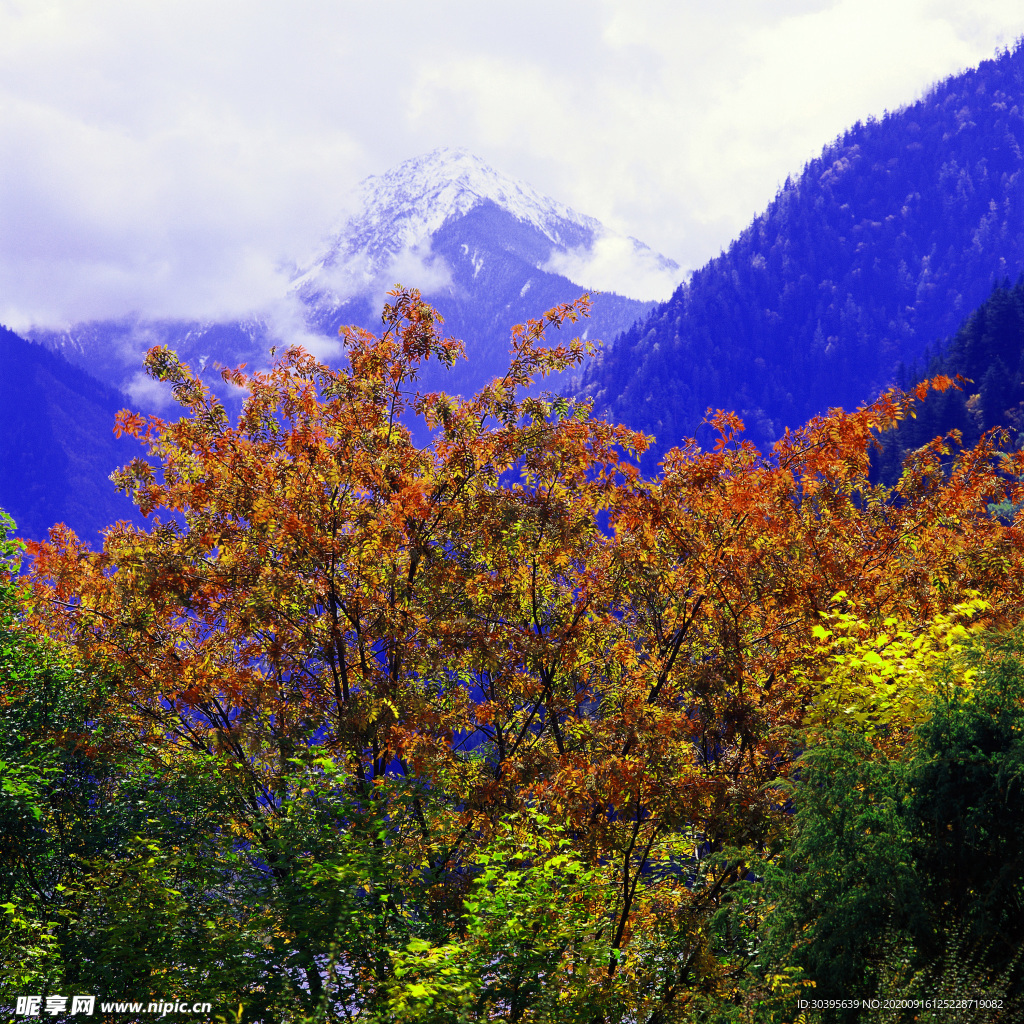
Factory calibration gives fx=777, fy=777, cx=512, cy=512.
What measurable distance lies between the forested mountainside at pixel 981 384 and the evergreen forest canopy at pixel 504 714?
4157 inches

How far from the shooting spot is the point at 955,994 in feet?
20.4

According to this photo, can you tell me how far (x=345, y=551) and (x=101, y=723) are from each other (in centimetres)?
526

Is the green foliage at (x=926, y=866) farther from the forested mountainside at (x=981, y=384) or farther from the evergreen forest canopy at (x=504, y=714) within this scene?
the forested mountainside at (x=981, y=384)

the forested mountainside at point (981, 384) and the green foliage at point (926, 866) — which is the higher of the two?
the forested mountainside at point (981, 384)

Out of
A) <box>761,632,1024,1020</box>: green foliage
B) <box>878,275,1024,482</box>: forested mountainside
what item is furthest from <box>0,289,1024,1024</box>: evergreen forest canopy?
<box>878,275,1024,482</box>: forested mountainside

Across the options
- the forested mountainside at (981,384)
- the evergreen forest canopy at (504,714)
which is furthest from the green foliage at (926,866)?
the forested mountainside at (981,384)

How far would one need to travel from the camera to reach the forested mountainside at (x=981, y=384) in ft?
368

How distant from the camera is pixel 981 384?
381ft

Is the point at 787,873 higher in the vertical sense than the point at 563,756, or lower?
lower

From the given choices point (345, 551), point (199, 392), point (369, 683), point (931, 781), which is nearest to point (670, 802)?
point (931, 781)

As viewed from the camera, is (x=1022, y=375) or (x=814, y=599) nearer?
(x=814, y=599)

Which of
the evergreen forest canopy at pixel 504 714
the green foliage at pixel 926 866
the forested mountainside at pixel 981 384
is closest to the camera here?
the green foliage at pixel 926 866

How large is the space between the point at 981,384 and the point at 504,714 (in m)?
127

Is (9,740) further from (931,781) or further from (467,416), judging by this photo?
(931,781)
